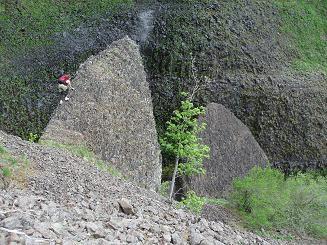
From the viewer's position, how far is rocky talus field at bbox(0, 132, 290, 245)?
27.0ft

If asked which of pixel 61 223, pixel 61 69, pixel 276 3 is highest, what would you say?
pixel 276 3

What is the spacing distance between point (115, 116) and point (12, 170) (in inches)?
452

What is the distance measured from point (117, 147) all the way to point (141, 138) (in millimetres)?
2063

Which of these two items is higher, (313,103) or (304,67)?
(304,67)

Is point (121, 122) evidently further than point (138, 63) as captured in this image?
No

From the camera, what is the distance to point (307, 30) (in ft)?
140

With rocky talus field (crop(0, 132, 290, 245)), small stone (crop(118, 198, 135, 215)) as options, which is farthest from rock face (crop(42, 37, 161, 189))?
small stone (crop(118, 198, 135, 215))

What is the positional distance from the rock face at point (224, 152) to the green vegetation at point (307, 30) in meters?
7.79

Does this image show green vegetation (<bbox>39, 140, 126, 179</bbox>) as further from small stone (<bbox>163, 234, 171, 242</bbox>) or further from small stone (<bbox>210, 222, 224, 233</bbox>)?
small stone (<bbox>163, 234, 171, 242</bbox>)

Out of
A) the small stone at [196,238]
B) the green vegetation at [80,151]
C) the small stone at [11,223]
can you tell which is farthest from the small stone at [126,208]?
the green vegetation at [80,151]

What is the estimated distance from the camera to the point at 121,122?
23.1m

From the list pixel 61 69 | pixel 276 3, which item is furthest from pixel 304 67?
pixel 61 69

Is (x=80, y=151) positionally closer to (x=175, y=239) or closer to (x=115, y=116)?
(x=115, y=116)

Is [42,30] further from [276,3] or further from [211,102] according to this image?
[276,3]
